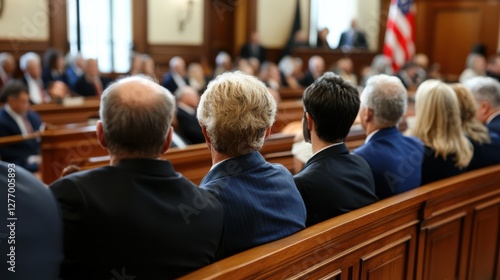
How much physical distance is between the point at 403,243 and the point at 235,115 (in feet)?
3.59

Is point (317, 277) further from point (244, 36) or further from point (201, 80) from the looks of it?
point (244, 36)

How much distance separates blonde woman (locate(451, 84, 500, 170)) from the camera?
3.21 meters

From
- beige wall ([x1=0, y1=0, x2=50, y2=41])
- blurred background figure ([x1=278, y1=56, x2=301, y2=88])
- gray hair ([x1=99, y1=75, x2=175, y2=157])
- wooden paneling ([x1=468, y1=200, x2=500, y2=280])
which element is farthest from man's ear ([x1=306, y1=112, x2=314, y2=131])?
blurred background figure ([x1=278, y1=56, x2=301, y2=88])

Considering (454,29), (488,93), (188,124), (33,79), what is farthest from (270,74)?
(488,93)

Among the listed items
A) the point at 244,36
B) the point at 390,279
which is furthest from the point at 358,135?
the point at 244,36

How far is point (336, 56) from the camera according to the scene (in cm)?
1226

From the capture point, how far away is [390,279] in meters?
2.43

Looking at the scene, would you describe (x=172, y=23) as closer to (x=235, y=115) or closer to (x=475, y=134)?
(x=475, y=134)

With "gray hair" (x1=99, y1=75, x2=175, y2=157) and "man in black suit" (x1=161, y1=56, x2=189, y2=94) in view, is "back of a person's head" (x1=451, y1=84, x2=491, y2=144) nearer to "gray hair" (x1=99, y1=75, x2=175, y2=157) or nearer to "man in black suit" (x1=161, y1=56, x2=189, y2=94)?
"gray hair" (x1=99, y1=75, x2=175, y2=157)

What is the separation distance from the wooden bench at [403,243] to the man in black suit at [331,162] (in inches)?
3.5

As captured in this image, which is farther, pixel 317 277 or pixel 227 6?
pixel 227 6

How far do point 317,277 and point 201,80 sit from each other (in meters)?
7.81

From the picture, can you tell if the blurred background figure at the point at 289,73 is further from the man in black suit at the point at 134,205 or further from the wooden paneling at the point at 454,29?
the man in black suit at the point at 134,205

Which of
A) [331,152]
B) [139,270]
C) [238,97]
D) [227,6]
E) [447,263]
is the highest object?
Answer: [227,6]
